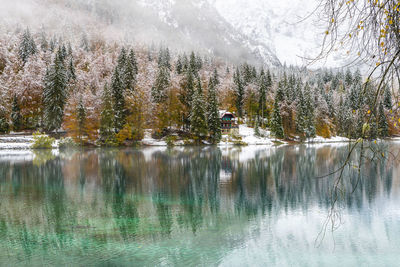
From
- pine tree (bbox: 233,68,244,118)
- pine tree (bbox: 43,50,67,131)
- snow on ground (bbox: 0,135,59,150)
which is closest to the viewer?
snow on ground (bbox: 0,135,59,150)

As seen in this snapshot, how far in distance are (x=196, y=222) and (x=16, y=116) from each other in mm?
59963

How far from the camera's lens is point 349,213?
45.2 ft

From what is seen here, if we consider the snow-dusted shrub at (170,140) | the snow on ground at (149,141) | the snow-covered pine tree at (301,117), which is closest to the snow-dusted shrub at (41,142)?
the snow on ground at (149,141)

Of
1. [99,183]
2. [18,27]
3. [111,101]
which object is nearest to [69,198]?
[99,183]

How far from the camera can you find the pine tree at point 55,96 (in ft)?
195

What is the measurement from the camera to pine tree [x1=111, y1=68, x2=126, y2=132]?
59209 mm

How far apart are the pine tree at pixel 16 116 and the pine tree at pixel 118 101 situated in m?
18.7

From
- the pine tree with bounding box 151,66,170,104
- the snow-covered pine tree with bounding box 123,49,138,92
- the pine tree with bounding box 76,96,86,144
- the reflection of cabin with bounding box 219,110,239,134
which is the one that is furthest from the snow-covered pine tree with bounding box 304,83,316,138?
the pine tree with bounding box 76,96,86,144

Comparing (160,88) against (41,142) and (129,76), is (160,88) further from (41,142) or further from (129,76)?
(41,142)

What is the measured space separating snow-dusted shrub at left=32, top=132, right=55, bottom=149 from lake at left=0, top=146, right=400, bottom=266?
32.4 metres

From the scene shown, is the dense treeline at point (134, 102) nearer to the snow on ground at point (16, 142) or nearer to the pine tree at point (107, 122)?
the pine tree at point (107, 122)

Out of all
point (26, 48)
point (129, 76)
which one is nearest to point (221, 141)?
point (129, 76)

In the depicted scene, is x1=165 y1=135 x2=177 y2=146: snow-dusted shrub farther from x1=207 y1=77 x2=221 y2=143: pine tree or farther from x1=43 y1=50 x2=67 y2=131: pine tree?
x1=43 y1=50 x2=67 y2=131: pine tree

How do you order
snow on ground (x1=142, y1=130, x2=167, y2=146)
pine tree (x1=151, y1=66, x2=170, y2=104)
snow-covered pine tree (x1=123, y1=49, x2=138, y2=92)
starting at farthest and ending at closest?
1. pine tree (x1=151, y1=66, x2=170, y2=104)
2. snow-covered pine tree (x1=123, y1=49, x2=138, y2=92)
3. snow on ground (x1=142, y1=130, x2=167, y2=146)
